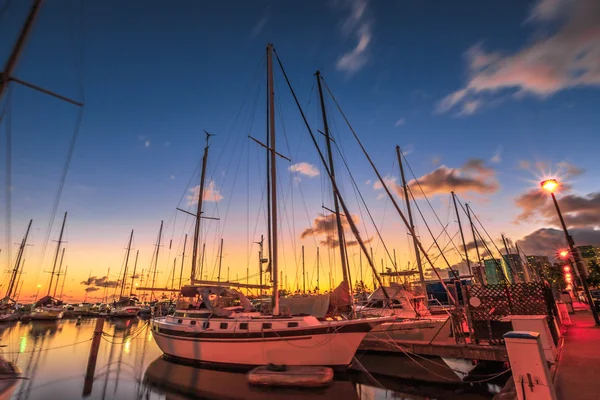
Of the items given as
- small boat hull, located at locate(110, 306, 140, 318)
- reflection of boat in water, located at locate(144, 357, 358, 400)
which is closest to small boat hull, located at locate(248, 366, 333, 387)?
reflection of boat in water, located at locate(144, 357, 358, 400)

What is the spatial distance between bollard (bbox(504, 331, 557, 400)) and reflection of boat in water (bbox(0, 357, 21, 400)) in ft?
37.3

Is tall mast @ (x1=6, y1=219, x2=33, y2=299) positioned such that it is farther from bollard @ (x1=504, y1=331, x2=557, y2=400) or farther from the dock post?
bollard @ (x1=504, y1=331, x2=557, y2=400)

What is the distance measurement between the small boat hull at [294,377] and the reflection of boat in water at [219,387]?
1.09 feet

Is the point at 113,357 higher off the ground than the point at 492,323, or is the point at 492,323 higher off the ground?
the point at 492,323

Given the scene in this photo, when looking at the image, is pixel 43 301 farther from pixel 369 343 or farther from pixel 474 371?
pixel 474 371

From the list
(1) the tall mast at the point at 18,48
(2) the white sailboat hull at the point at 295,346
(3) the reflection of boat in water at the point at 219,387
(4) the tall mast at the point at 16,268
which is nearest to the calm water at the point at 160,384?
(3) the reflection of boat in water at the point at 219,387

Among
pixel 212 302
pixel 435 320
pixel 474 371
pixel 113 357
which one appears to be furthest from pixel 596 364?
pixel 113 357

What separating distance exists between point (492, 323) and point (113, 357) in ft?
90.5

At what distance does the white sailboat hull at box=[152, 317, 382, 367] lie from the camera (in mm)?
14891

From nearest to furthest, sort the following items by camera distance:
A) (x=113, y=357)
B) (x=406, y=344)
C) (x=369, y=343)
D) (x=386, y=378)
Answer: (x=386, y=378), (x=406, y=344), (x=369, y=343), (x=113, y=357)

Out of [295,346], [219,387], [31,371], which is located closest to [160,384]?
[219,387]

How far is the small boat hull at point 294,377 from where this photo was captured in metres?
13.5

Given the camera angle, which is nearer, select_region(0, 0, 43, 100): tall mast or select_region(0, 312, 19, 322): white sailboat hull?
select_region(0, 0, 43, 100): tall mast

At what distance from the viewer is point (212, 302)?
20812 mm
